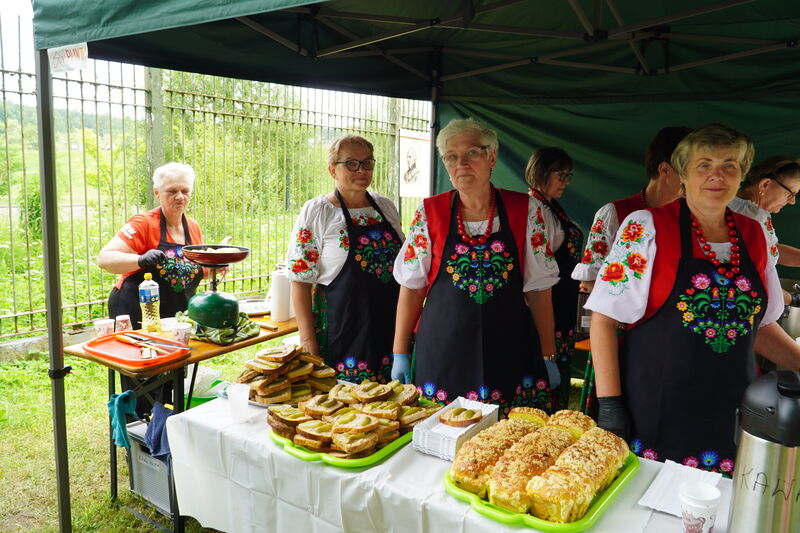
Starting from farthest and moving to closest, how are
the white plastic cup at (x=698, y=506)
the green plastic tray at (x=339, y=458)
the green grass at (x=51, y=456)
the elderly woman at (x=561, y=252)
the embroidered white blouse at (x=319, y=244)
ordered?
the elderly woman at (x=561, y=252) → the green grass at (x=51, y=456) → the embroidered white blouse at (x=319, y=244) → the green plastic tray at (x=339, y=458) → the white plastic cup at (x=698, y=506)

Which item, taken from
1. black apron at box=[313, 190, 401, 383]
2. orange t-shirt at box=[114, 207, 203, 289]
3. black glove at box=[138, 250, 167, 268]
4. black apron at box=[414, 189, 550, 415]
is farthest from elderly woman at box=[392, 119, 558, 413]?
orange t-shirt at box=[114, 207, 203, 289]

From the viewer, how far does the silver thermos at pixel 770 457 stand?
1143 millimetres

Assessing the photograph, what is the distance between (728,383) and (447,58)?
3.45 metres

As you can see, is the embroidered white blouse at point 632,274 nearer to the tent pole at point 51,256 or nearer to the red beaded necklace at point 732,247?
the red beaded necklace at point 732,247

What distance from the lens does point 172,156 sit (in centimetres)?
633

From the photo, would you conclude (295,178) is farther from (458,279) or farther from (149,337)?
(458,279)

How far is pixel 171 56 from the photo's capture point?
3.09 meters

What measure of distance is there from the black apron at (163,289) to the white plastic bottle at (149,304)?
383 millimetres

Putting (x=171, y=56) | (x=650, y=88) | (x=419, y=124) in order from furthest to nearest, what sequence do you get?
(x=419, y=124) < (x=650, y=88) < (x=171, y=56)

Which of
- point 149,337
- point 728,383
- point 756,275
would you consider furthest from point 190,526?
point 756,275

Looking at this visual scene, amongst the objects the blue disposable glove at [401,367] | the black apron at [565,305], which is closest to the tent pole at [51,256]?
the blue disposable glove at [401,367]

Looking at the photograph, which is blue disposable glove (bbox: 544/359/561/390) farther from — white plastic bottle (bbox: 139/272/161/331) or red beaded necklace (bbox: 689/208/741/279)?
white plastic bottle (bbox: 139/272/161/331)

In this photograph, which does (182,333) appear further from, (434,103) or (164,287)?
(434,103)

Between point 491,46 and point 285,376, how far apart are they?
2.99 m
